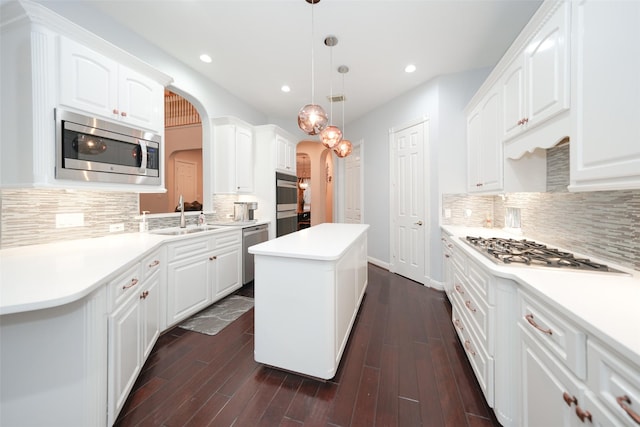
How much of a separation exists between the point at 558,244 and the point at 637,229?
70 centimetres

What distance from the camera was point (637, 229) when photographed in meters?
1.29

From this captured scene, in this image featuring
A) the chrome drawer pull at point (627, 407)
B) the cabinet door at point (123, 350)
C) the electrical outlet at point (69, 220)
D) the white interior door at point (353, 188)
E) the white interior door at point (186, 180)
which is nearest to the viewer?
the chrome drawer pull at point (627, 407)

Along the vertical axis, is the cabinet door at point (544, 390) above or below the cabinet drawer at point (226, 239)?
below

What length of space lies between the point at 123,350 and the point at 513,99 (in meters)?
3.19

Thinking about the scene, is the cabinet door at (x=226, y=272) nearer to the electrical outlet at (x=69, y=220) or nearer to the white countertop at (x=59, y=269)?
the white countertop at (x=59, y=269)

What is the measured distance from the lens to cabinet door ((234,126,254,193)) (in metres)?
3.77

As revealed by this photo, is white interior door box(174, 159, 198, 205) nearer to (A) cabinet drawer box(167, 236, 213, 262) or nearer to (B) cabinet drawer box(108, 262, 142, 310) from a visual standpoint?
(A) cabinet drawer box(167, 236, 213, 262)

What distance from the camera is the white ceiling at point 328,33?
7.43ft

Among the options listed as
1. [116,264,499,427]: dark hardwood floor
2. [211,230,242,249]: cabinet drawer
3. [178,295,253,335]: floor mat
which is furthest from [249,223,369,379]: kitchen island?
[211,230,242,249]: cabinet drawer

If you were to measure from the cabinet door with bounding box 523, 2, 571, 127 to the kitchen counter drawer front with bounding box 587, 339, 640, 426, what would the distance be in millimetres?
1215

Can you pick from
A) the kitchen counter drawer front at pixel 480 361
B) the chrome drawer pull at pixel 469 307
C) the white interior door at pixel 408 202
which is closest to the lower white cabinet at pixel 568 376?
the kitchen counter drawer front at pixel 480 361

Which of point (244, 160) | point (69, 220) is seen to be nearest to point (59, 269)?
point (69, 220)

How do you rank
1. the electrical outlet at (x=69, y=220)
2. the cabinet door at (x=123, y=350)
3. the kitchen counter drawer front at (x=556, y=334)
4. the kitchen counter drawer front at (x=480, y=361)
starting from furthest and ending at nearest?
1. the electrical outlet at (x=69, y=220)
2. the kitchen counter drawer front at (x=480, y=361)
3. the cabinet door at (x=123, y=350)
4. the kitchen counter drawer front at (x=556, y=334)

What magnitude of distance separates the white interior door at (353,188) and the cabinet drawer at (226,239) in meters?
2.75
